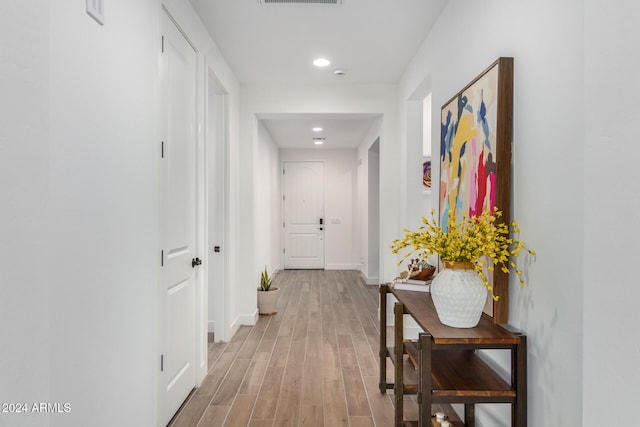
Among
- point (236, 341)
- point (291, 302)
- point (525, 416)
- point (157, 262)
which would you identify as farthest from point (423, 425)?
point (291, 302)

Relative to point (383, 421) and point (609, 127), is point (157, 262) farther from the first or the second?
point (609, 127)

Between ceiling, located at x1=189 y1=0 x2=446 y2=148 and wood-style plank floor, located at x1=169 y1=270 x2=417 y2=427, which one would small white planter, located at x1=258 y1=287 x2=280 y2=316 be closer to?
wood-style plank floor, located at x1=169 y1=270 x2=417 y2=427

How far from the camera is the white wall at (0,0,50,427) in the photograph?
792mm

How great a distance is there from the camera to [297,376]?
2.89 metres

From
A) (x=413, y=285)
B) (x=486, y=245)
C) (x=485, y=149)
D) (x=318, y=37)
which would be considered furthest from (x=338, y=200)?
(x=486, y=245)

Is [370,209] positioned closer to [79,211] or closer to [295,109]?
[295,109]

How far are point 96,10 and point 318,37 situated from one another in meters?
1.92

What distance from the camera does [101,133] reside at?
150cm

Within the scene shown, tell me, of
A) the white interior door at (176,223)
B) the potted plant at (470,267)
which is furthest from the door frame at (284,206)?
the potted plant at (470,267)

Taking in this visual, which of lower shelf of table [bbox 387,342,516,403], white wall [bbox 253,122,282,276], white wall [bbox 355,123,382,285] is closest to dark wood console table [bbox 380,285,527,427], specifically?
lower shelf of table [bbox 387,342,516,403]

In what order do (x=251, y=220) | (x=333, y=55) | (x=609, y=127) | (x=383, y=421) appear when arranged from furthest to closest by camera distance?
(x=251, y=220) < (x=333, y=55) < (x=383, y=421) < (x=609, y=127)

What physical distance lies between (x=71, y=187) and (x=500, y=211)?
160 centimetres

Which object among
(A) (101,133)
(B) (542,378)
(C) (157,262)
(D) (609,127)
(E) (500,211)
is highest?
(A) (101,133)

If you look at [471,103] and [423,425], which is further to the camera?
[471,103]
